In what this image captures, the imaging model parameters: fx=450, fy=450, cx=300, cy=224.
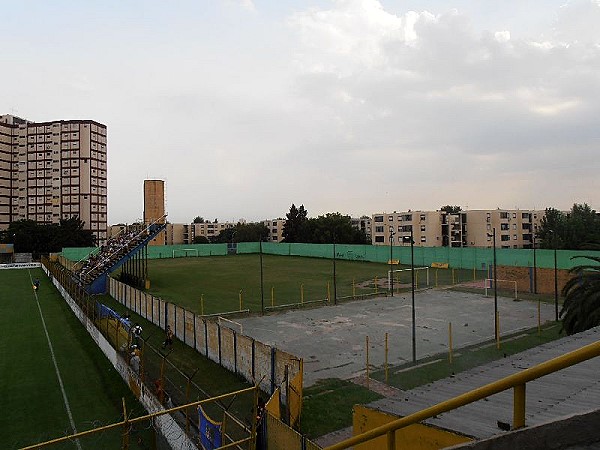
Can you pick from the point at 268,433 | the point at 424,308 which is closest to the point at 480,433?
the point at 268,433

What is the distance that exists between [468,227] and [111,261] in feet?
267

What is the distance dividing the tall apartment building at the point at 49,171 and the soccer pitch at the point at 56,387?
10148 cm

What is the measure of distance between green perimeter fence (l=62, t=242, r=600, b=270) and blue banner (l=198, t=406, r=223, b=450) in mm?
25313

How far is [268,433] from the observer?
33.3ft

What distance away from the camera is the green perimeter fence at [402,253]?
43.5 metres

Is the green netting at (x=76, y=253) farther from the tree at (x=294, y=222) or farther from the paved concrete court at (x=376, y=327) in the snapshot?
the paved concrete court at (x=376, y=327)

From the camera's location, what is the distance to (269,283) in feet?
145

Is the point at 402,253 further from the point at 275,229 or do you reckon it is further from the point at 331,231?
the point at 275,229

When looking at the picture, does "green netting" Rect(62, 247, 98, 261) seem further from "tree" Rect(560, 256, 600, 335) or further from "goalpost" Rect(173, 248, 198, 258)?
"tree" Rect(560, 256, 600, 335)

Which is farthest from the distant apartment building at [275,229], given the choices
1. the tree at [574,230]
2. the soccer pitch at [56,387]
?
the soccer pitch at [56,387]

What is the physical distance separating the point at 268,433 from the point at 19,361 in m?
14.1

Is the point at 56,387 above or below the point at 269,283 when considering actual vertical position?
below

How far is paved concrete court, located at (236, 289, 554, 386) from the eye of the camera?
1891 centimetres

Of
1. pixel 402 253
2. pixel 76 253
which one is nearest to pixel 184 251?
pixel 76 253
